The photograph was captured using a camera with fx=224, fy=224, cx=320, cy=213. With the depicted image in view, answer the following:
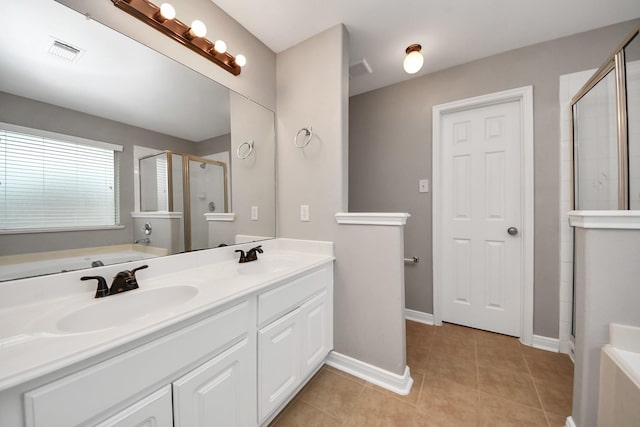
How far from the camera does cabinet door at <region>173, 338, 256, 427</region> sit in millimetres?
739

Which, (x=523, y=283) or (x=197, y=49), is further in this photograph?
(x=523, y=283)

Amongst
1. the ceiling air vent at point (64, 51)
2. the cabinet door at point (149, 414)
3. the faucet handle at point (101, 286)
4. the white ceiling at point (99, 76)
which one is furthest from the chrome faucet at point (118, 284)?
the ceiling air vent at point (64, 51)

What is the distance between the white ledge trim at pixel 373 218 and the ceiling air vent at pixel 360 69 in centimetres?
140

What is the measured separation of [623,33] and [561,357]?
2.33 meters

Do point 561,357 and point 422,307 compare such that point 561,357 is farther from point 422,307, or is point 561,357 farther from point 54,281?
point 54,281

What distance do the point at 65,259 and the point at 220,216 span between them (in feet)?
2.29

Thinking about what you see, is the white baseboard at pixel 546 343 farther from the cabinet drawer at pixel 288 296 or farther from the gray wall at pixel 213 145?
the gray wall at pixel 213 145

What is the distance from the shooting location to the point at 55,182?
2.89 feet

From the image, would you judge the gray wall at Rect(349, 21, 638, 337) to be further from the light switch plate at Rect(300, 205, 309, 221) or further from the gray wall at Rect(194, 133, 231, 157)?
the gray wall at Rect(194, 133, 231, 157)

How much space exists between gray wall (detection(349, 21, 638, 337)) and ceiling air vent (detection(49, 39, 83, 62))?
6.98ft

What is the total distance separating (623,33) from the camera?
1.55 meters

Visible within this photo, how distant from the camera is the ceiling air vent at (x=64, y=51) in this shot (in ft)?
2.91

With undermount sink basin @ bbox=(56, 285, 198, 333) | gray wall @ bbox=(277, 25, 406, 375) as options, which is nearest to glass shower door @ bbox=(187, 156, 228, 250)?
undermount sink basin @ bbox=(56, 285, 198, 333)

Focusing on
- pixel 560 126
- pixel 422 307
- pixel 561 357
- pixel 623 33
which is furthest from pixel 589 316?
pixel 623 33
